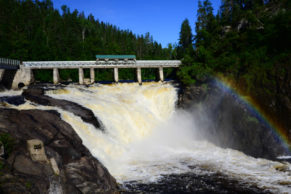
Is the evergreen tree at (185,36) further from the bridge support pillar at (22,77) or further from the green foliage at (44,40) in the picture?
the bridge support pillar at (22,77)

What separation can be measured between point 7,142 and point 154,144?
1770 cm

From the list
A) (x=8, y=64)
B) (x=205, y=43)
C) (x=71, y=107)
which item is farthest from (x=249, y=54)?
(x=8, y=64)

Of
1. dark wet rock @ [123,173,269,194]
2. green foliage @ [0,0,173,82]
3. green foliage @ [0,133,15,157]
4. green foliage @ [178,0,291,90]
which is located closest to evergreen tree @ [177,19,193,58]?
green foliage @ [0,0,173,82]

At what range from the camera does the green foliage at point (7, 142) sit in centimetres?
1073

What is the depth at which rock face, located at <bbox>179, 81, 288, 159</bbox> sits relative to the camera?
21297 mm

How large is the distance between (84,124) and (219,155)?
46.1ft

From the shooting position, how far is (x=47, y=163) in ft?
36.5

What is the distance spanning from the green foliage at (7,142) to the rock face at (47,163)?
0.17 metres

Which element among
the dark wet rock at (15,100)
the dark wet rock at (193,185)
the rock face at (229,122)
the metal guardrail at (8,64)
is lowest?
the dark wet rock at (193,185)

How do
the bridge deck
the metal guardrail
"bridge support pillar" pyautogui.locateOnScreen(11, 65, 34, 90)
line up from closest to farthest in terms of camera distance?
the metal guardrail < "bridge support pillar" pyautogui.locateOnScreen(11, 65, 34, 90) < the bridge deck

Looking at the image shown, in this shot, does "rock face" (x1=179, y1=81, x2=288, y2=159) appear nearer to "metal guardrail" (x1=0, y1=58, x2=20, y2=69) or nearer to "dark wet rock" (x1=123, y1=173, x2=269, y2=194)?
"dark wet rock" (x1=123, y1=173, x2=269, y2=194)

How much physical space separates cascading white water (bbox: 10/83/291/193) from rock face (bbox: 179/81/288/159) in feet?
3.60

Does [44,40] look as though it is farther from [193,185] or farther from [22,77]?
[193,185]

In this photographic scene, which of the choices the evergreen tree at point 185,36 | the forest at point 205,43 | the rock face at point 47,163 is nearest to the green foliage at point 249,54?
the forest at point 205,43
